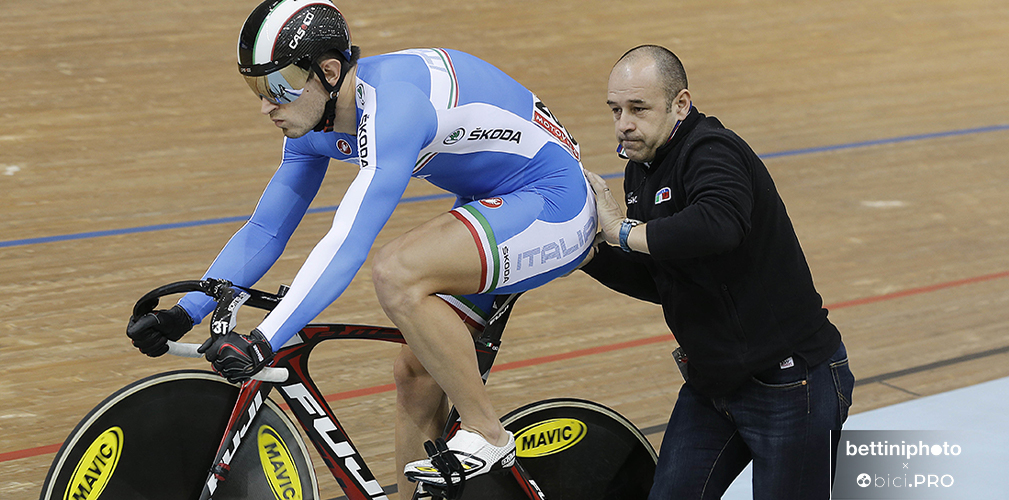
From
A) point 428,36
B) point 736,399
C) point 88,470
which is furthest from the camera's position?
point 428,36

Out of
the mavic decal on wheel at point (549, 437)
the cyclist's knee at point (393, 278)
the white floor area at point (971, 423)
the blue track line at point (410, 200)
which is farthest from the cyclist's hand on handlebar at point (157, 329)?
the blue track line at point (410, 200)

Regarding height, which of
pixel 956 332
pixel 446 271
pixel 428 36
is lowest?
pixel 956 332

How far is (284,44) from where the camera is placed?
1.93 m

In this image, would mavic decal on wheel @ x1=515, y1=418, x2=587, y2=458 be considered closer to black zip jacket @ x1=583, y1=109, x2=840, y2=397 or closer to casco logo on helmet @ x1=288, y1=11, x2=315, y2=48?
black zip jacket @ x1=583, y1=109, x2=840, y2=397

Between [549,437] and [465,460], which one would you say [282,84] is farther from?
[549,437]

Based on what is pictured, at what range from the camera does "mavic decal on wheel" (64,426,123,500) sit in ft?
6.47

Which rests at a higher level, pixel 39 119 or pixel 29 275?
pixel 39 119

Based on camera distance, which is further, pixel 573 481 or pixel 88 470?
pixel 573 481

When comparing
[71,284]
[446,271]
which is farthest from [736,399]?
[71,284]

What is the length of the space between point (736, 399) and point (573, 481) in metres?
0.49

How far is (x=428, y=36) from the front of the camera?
762 cm

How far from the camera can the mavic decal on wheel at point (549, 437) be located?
245 centimetres

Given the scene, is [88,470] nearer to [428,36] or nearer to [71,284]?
[71,284]
